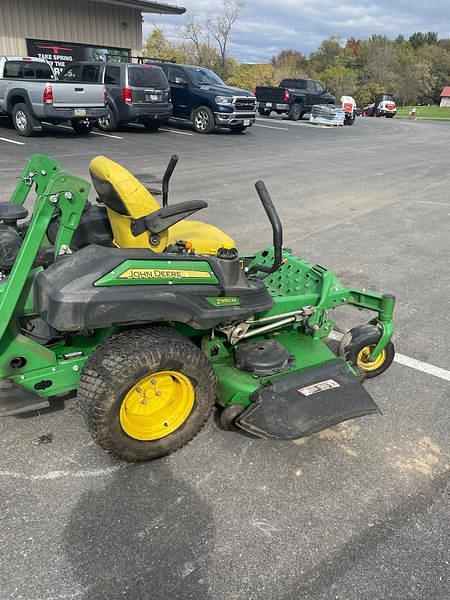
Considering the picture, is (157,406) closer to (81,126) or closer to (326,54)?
(81,126)

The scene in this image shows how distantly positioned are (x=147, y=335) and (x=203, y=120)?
15.8 meters

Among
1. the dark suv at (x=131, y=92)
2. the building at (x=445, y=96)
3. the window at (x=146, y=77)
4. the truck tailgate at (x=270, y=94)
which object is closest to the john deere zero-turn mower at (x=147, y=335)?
the dark suv at (x=131, y=92)

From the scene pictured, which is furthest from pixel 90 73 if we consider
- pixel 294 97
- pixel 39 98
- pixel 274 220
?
pixel 274 220

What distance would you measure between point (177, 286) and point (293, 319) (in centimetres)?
98

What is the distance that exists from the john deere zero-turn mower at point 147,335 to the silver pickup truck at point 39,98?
1104 centimetres

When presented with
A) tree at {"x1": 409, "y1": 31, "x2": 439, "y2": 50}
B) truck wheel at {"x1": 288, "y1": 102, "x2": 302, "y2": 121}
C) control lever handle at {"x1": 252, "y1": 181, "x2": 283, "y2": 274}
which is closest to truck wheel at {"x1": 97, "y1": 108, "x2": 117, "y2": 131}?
truck wheel at {"x1": 288, "y1": 102, "x2": 302, "y2": 121}

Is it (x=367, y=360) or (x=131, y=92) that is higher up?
(x=131, y=92)

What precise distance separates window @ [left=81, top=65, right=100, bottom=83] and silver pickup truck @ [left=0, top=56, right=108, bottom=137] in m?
1.72

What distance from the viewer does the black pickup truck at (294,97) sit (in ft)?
84.0

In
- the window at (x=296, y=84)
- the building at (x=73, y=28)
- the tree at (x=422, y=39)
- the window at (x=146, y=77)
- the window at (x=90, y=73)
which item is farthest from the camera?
the tree at (x=422, y=39)

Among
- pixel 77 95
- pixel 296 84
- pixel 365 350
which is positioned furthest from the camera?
pixel 296 84

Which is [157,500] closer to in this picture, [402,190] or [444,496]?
[444,496]

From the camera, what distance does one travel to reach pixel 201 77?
17.5 m

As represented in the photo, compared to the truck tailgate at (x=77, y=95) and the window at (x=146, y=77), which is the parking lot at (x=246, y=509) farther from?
the window at (x=146, y=77)
